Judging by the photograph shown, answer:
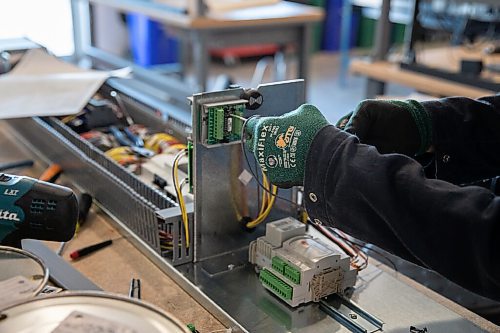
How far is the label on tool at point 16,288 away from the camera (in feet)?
2.37

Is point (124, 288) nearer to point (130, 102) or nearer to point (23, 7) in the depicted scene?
point (130, 102)

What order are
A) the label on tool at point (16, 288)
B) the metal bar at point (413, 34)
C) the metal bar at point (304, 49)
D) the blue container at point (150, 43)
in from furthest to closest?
the blue container at point (150, 43), the metal bar at point (304, 49), the metal bar at point (413, 34), the label on tool at point (16, 288)

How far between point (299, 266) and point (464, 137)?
34 centimetres

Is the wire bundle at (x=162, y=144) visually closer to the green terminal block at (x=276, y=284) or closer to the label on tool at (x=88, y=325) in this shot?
the green terminal block at (x=276, y=284)

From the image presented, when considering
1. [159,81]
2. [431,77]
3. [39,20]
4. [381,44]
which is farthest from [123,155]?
[39,20]

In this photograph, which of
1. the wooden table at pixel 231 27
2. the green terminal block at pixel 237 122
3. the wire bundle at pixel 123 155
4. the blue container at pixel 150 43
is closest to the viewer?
the green terminal block at pixel 237 122

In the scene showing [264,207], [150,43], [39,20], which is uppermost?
[264,207]

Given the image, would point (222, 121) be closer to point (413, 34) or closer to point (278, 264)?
point (278, 264)

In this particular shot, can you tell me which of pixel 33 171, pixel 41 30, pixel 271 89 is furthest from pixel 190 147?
pixel 41 30

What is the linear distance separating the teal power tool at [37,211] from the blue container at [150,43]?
383 centimetres

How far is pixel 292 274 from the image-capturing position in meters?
0.89

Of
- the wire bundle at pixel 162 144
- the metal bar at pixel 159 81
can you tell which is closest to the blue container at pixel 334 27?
the metal bar at pixel 159 81

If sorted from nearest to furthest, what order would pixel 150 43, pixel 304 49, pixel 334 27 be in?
1. pixel 304 49
2. pixel 150 43
3. pixel 334 27

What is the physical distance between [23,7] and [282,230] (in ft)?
12.8
